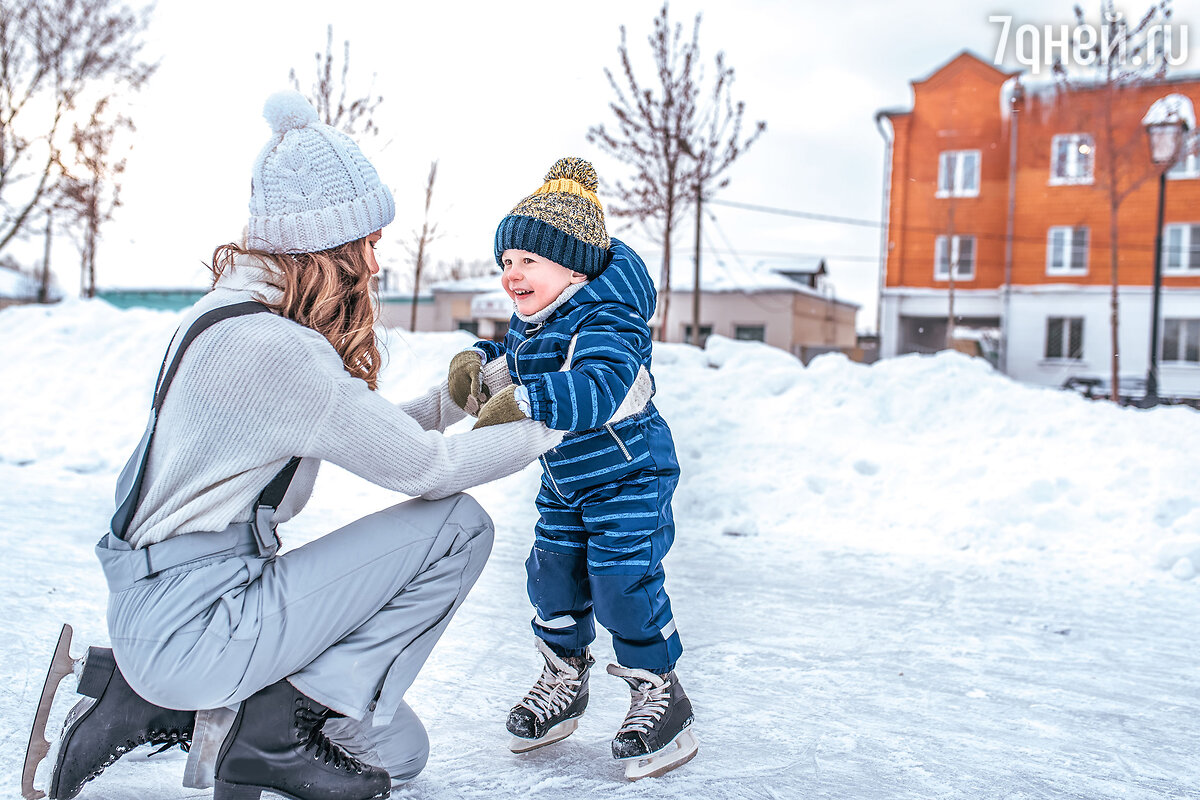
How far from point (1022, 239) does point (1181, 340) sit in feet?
14.3

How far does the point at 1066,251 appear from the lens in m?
22.3

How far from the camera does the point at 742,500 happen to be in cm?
517

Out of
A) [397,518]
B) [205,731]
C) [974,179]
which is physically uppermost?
[974,179]

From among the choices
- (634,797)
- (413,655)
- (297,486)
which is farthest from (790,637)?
(297,486)

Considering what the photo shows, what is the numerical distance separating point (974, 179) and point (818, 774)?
934 inches

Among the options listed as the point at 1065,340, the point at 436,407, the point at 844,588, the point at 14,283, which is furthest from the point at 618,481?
the point at 14,283

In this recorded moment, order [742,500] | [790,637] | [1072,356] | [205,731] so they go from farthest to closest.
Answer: [1072,356], [742,500], [790,637], [205,731]

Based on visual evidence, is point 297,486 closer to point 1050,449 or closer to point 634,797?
point 634,797

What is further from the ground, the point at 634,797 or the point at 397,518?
the point at 397,518

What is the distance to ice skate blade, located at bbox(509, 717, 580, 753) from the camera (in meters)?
1.98

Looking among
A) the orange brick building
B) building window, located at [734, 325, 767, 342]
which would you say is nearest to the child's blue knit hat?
the orange brick building

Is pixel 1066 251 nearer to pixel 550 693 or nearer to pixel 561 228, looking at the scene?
pixel 561 228

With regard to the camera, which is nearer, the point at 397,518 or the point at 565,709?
the point at 397,518

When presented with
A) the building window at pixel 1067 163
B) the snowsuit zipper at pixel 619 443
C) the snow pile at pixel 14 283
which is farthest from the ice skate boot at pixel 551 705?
the snow pile at pixel 14 283
